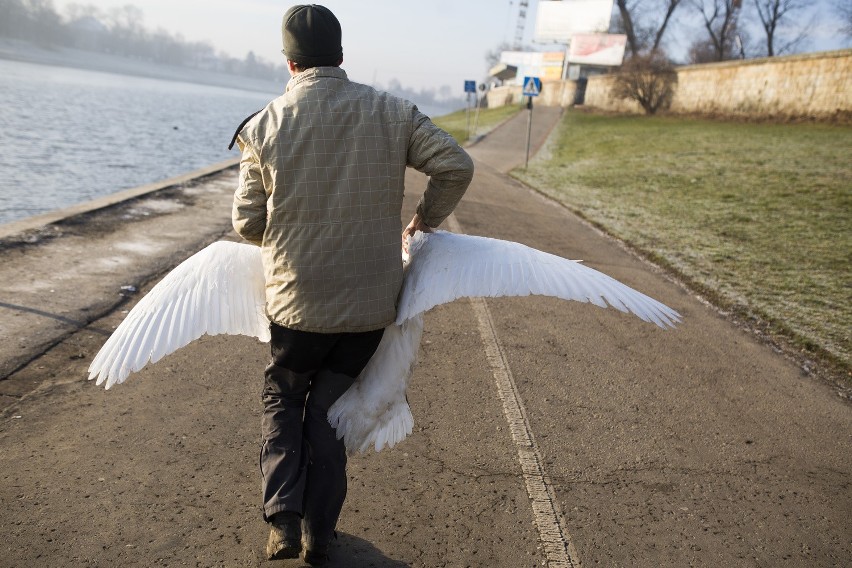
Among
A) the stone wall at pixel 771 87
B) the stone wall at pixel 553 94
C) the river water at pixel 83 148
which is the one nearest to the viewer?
the river water at pixel 83 148

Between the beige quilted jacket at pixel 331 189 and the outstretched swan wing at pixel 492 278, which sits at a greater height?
the beige quilted jacket at pixel 331 189

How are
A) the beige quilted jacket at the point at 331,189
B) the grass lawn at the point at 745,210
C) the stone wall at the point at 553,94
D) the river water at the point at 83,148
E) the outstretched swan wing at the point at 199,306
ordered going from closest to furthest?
the beige quilted jacket at the point at 331,189 < the outstretched swan wing at the point at 199,306 < the grass lawn at the point at 745,210 < the river water at the point at 83,148 < the stone wall at the point at 553,94

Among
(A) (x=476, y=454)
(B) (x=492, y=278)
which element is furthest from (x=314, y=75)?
(A) (x=476, y=454)

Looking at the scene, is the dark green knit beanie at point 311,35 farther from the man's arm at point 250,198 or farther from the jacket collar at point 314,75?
the man's arm at point 250,198

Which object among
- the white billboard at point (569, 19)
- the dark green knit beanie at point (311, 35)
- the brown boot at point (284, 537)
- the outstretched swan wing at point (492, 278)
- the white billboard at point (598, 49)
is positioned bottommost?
the brown boot at point (284, 537)

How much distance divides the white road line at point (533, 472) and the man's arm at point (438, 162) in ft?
5.22

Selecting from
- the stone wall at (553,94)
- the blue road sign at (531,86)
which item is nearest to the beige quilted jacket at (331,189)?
the blue road sign at (531,86)

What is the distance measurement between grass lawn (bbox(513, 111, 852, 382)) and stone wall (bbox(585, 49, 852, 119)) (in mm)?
1514

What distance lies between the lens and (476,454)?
4.02 metres

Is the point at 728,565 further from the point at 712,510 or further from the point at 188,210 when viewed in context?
the point at 188,210

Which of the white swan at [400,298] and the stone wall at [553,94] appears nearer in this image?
the white swan at [400,298]

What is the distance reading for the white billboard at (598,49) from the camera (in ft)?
236

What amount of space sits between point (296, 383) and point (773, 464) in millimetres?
3022

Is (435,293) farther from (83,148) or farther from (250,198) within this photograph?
(83,148)
